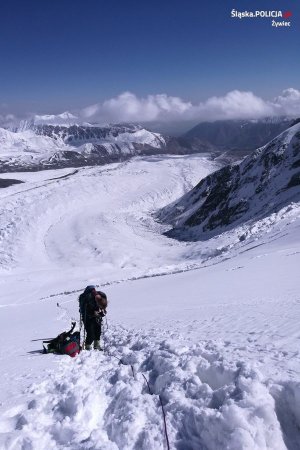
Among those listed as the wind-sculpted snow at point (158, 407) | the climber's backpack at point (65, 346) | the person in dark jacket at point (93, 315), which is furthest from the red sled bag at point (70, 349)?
the wind-sculpted snow at point (158, 407)

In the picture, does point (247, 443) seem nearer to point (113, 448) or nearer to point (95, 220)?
point (113, 448)

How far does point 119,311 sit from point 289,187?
43234 mm

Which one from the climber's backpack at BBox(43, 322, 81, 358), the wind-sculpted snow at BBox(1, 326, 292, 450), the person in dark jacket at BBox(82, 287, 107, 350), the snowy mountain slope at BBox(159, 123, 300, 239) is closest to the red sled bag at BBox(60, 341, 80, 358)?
the climber's backpack at BBox(43, 322, 81, 358)

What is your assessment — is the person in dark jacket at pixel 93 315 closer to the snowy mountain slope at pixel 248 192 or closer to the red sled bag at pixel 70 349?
the red sled bag at pixel 70 349

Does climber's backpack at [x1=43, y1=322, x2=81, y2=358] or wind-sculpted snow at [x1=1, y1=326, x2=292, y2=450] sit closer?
wind-sculpted snow at [x1=1, y1=326, x2=292, y2=450]

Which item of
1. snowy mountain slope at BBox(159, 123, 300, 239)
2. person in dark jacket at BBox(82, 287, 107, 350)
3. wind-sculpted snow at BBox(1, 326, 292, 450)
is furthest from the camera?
snowy mountain slope at BBox(159, 123, 300, 239)

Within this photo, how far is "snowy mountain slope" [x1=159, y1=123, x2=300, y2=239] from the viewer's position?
54.6 m

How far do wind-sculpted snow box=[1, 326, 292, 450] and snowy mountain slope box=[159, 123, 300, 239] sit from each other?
4465 centimetres

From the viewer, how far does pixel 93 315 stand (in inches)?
451

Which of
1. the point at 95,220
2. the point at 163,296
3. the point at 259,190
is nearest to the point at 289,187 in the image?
the point at 259,190

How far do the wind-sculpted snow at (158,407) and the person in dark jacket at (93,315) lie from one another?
8.71 feet

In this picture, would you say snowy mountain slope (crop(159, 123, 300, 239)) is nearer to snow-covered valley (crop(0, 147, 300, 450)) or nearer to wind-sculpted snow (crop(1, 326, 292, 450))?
snow-covered valley (crop(0, 147, 300, 450))

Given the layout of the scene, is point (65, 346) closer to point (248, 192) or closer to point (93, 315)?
point (93, 315)

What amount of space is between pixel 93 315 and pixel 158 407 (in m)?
5.34
